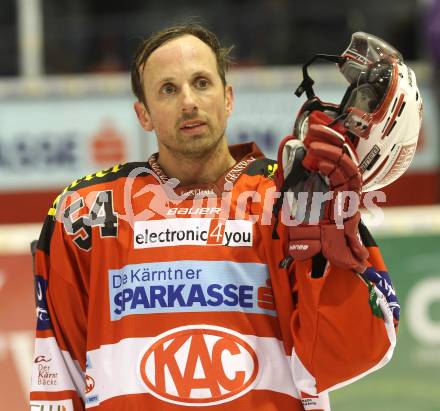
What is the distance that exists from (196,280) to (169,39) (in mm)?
485

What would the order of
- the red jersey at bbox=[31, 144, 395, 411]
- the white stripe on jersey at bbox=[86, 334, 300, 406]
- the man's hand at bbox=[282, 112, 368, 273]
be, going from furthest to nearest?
the white stripe on jersey at bbox=[86, 334, 300, 406]
the red jersey at bbox=[31, 144, 395, 411]
the man's hand at bbox=[282, 112, 368, 273]

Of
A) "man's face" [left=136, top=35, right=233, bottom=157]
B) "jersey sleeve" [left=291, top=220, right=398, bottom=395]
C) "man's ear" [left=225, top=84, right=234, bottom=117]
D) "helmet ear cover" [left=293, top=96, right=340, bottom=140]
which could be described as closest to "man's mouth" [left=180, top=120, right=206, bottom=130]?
"man's face" [left=136, top=35, right=233, bottom=157]

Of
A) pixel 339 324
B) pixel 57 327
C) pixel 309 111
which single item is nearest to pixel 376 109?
pixel 309 111

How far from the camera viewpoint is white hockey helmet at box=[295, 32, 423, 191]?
5.54ft

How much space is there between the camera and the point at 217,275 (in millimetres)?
1875

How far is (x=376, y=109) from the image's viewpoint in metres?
1.69

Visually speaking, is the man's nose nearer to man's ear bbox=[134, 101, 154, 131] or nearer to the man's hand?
man's ear bbox=[134, 101, 154, 131]

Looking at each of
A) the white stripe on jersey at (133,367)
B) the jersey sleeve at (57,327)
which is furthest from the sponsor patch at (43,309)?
the white stripe on jersey at (133,367)

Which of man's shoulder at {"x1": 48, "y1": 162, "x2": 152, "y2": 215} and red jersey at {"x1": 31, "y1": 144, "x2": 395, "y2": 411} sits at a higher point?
man's shoulder at {"x1": 48, "y1": 162, "x2": 152, "y2": 215}

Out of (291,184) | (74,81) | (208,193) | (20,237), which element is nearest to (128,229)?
(208,193)

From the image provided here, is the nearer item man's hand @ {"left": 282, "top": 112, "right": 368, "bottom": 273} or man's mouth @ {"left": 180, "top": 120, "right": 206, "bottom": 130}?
man's hand @ {"left": 282, "top": 112, "right": 368, "bottom": 273}

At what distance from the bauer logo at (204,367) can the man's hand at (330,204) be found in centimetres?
25

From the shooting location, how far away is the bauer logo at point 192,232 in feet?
6.23

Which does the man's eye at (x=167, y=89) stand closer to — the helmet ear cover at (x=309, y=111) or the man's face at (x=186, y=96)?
the man's face at (x=186, y=96)
